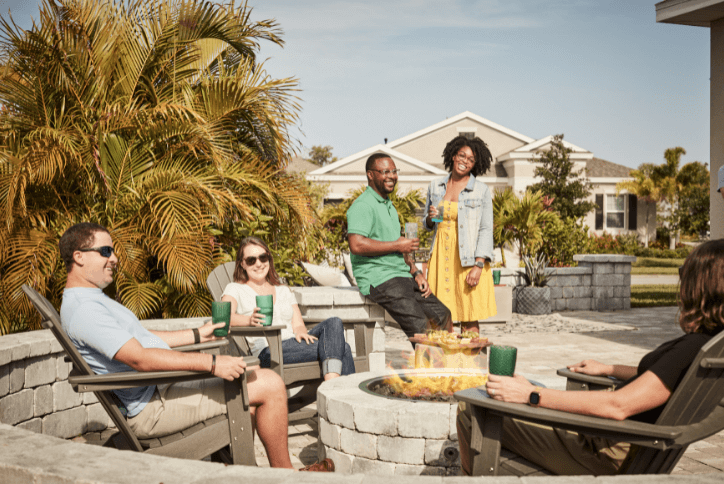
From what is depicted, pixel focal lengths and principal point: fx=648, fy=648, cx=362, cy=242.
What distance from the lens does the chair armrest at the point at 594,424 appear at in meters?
1.96

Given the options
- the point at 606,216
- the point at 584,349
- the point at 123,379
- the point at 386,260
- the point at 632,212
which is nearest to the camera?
the point at 123,379

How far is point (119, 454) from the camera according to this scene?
2.01 metres

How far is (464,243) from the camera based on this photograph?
16.6 ft

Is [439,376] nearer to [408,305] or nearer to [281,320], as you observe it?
[408,305]

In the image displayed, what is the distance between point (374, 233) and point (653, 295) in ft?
39.0

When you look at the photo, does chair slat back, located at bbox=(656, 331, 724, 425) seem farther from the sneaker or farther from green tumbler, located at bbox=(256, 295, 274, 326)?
green tumbler, located at bbox=(256, 295, 274, 326)

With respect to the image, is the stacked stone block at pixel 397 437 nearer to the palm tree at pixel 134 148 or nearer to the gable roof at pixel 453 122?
the palm tree at pixel 134 148

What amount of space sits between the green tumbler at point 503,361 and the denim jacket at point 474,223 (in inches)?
107

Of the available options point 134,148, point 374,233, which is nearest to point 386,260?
point 374,233

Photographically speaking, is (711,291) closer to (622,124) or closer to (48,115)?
(48,115)

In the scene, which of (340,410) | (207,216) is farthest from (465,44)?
(340,410)

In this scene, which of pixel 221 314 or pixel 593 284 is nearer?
pixel 221 314

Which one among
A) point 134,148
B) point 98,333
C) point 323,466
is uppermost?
point 134,148

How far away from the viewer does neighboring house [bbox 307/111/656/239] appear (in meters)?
25.8
